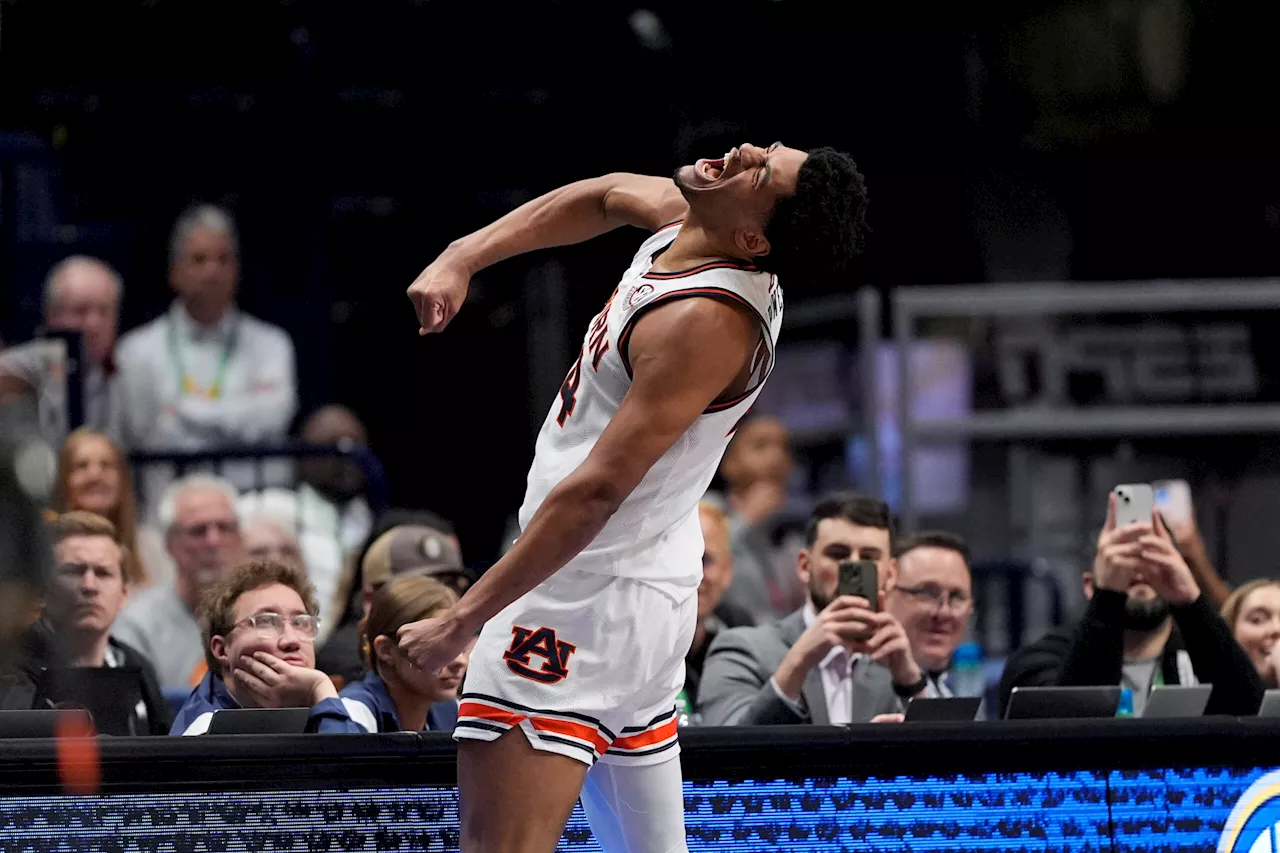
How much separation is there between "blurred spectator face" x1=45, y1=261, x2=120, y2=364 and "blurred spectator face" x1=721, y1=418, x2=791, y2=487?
2.79 m

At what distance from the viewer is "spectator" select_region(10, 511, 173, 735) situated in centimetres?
431

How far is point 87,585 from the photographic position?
456 cm

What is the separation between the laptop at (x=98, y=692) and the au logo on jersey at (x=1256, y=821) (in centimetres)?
233

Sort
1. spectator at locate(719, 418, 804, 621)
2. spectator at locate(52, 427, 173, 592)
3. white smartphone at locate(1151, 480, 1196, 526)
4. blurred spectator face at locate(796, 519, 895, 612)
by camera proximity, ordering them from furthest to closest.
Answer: spectator at locate(719, 418, 804, 621) < spectator at locate(52, 427, 173, 592) < white smartphone at locate(1151, 480, 1196, 526) < blurred spectator face at locate(796, 519, 895, 612)

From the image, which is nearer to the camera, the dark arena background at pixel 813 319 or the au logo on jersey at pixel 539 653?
the au logo on jersey at pixel 539 653

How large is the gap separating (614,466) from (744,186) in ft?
1.72

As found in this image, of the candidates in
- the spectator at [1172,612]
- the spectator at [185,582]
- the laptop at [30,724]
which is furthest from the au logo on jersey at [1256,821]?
the spectator at [185,582]

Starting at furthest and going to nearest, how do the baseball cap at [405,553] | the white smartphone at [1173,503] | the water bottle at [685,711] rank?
the white smartphone at [1173,503]
the baseball cap at [405,553]
the water bottle at [685,711]

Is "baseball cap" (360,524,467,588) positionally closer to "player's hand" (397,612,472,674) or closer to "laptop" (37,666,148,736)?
"laptop" (37,666,148,736)

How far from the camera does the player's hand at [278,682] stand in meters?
3.73

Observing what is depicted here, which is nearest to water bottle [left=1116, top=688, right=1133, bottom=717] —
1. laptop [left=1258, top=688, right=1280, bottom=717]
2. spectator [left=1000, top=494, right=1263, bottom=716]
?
spectator [left=1000, top=494, right=1263, bottom=716]

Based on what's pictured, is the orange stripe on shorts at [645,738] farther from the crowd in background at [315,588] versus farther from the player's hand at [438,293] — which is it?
the player's hand at [438,293]

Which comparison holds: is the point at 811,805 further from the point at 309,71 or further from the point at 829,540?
the point at 309,71

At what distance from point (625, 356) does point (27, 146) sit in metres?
5.77
